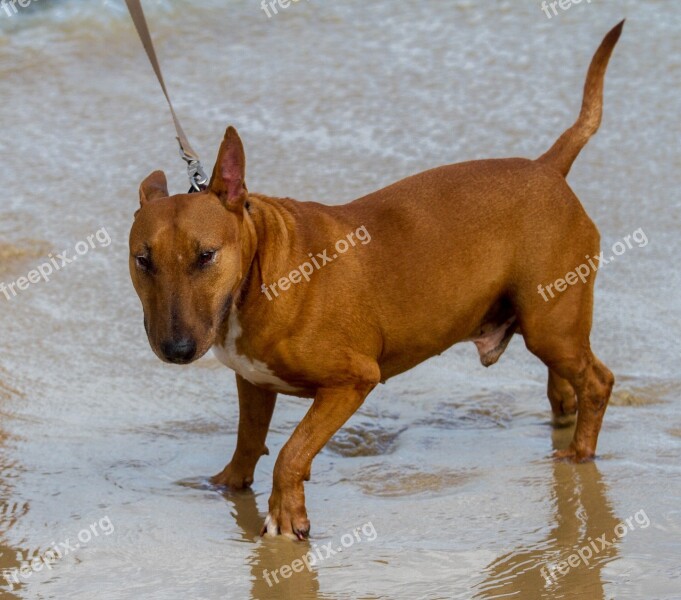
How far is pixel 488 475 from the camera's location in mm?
5477

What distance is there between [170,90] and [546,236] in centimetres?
595

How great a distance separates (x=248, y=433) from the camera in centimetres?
541

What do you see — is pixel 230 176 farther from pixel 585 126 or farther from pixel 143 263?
pixel 585 126

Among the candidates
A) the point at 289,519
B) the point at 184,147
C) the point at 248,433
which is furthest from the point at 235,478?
the point at 184,147

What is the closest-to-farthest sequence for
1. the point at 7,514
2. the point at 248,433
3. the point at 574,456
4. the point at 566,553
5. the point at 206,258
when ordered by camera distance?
the point at 206,258, the point at 566,553, the point at 7,514, the point at 248,433, the point at 574,456

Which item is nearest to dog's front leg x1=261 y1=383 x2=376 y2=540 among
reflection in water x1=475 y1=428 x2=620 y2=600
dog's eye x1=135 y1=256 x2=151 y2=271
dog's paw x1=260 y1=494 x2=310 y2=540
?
dog's paw x1=260 y1=494 x2=310 y2=540

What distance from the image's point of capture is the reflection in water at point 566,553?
14.1ft

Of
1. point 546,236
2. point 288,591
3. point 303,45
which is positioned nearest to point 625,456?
point 546,236

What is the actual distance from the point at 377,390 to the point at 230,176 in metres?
2.31

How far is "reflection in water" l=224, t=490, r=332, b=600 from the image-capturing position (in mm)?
4387

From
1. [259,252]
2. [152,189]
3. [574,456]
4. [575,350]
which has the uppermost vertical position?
[152,189]

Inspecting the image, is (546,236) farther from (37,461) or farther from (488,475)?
(37,461)

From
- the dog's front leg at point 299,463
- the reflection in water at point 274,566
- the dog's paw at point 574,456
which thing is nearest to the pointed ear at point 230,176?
the dog's front leg at point 299,463

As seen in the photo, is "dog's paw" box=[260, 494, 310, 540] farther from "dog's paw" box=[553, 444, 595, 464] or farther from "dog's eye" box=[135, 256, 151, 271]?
"dog's paw" box=[553, 444, 595, 464]
